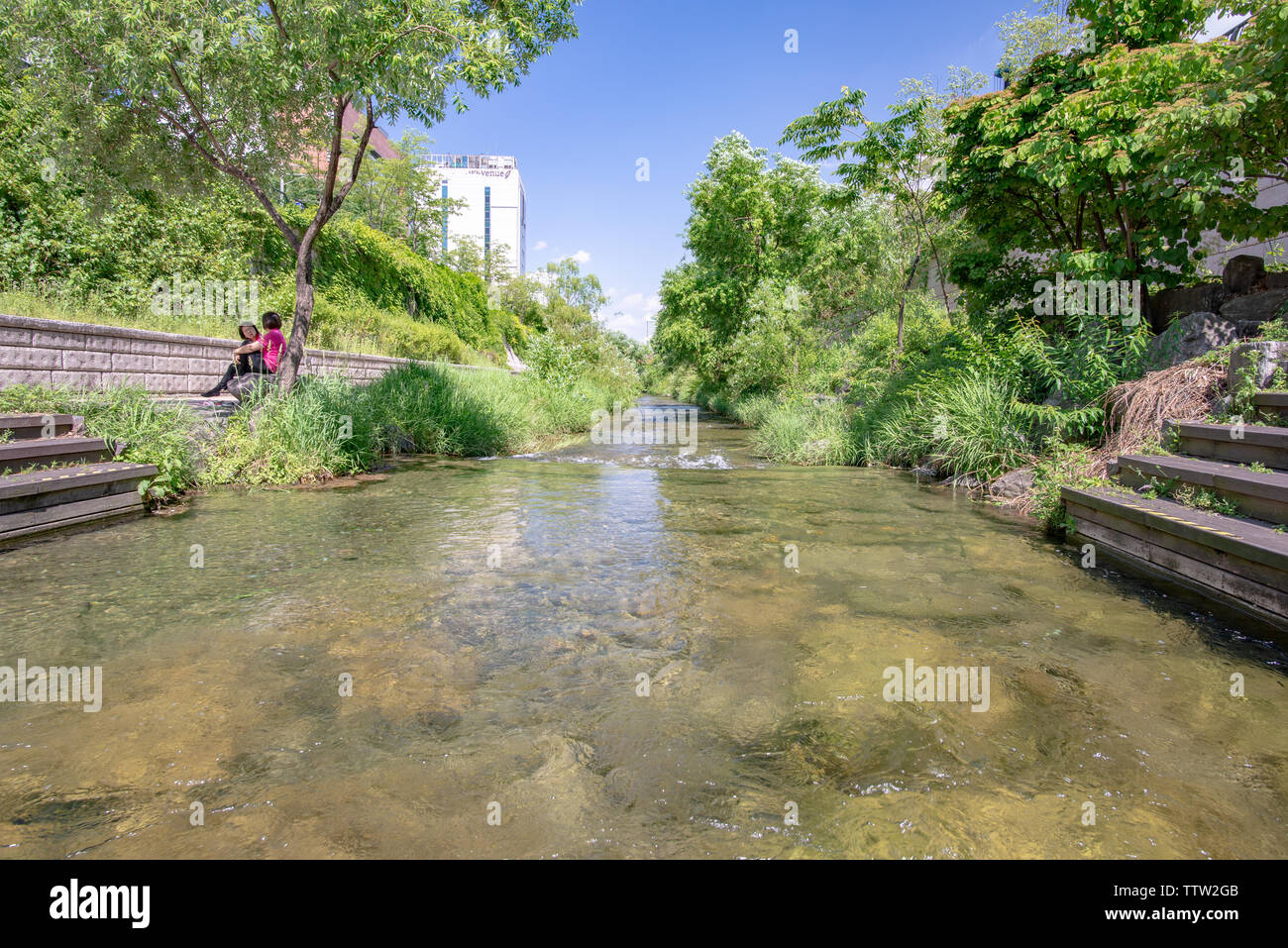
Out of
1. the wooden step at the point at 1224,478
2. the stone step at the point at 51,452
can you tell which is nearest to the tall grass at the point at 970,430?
the wooden step at the point at 1224,478

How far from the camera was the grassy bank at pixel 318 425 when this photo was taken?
6.70 meters

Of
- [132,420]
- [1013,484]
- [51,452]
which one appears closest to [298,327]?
[132,420]

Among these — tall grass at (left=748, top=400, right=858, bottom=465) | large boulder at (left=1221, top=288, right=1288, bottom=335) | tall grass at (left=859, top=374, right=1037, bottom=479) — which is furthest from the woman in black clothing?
large boulder at (left=1221, top=288, right=1288, bottom=335)

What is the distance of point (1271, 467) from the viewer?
14.7ft

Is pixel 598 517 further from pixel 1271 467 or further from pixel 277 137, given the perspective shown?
pixel 277 137

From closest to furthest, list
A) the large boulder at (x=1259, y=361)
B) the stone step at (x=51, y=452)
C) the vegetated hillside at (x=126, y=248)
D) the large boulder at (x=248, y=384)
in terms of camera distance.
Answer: the large boulder at (x=1259, y=361) < the stone step at (x=51, y=452) < the large boulder at (x=248, y=384) < the vegetated hillside at (x=126, y=248)

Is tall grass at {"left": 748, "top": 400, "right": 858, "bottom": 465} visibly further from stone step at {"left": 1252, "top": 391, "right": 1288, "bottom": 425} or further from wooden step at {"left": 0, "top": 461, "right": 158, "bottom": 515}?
wooden step at {"left": 0, "top": 461, "right": 158, "bottom": 515}

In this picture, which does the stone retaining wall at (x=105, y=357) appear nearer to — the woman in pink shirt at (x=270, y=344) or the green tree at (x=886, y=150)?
the woman in pink shirt at (x=270, y=344)

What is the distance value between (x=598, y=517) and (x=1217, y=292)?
7.38 m

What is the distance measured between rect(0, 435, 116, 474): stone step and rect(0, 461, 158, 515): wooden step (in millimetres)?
138

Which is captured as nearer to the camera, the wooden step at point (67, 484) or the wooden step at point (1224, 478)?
the wooden step at point (1224, 478)

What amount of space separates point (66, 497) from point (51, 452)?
0.51 metres

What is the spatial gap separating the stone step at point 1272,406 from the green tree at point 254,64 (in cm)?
904
